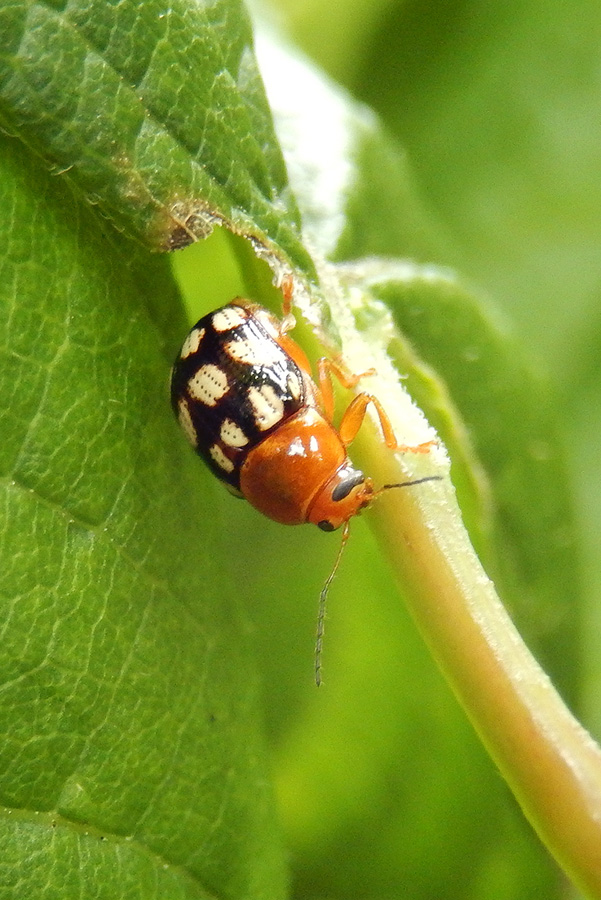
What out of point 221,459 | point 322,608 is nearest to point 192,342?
point 221,459

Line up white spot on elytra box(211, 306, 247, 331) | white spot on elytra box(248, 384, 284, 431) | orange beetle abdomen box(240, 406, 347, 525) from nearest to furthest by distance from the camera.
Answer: white spot on elytra box(211, 306, 247, 331), white spot on elytra box(248, 384, 284, 431), orange beetle abdomen box(240, 406, 347, 525)

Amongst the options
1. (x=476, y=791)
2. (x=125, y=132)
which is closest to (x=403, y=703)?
(x=476, y=791)

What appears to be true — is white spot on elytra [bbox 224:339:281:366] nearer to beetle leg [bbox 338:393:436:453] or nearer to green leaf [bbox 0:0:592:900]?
green leaf [bbox 0:0:592:900]

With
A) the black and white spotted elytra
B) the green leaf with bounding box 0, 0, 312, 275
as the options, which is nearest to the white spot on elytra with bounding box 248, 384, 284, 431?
the black and white spotted elytra

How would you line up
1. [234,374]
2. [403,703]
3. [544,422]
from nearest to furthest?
1. [234,374]
2. [403,703]
3. [544,422]

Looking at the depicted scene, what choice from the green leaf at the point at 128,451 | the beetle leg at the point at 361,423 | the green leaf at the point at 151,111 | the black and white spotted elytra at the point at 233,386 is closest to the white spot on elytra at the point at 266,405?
the black and white spotted elytra at the point at 233,386

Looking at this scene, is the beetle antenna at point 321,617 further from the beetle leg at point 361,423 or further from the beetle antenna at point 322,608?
the beetle leg at point 361,423

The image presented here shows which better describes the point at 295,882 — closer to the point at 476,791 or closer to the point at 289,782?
the point at 289,782
